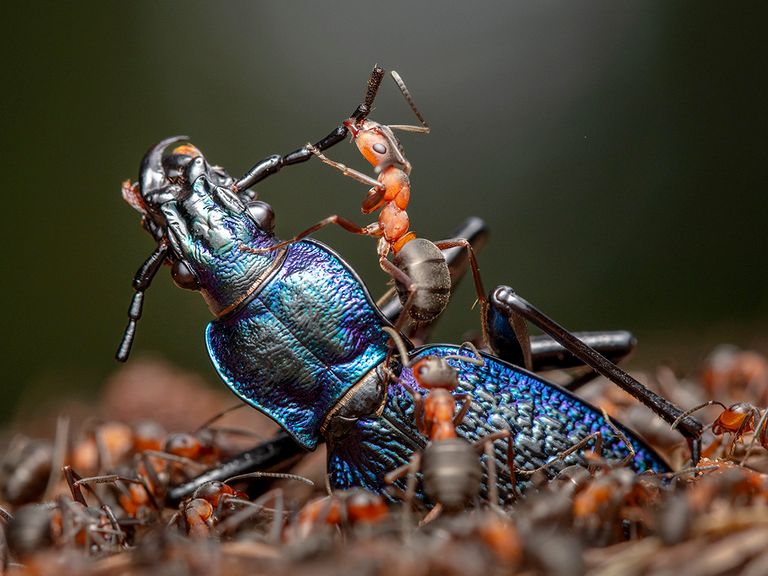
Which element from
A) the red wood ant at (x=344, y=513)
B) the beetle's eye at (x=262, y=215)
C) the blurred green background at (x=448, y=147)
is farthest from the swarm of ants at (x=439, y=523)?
the blurred green background at (x=448, y=147)

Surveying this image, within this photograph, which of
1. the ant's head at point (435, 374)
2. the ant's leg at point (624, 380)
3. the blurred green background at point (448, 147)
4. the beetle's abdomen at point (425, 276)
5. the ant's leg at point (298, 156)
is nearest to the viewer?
the ant's head at point (435, 374)

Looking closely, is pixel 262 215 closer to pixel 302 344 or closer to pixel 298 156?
pixel 298 156

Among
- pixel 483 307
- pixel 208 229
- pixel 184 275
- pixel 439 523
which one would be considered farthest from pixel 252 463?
pixel 439 523

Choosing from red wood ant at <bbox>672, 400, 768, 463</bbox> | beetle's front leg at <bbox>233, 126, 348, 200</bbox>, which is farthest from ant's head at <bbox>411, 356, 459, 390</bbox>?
beetle's front leg at <bbox>233, 126, 348, 200</bbox>

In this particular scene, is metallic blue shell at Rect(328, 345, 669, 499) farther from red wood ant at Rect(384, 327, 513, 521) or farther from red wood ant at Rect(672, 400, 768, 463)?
red wood ant at Rect(672, 400, 768, 463)

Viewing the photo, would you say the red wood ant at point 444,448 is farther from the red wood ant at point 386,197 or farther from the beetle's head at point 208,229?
the beetle's head at point 208,229

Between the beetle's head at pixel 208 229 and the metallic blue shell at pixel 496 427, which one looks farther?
the beetle's head at pixel 208 229
